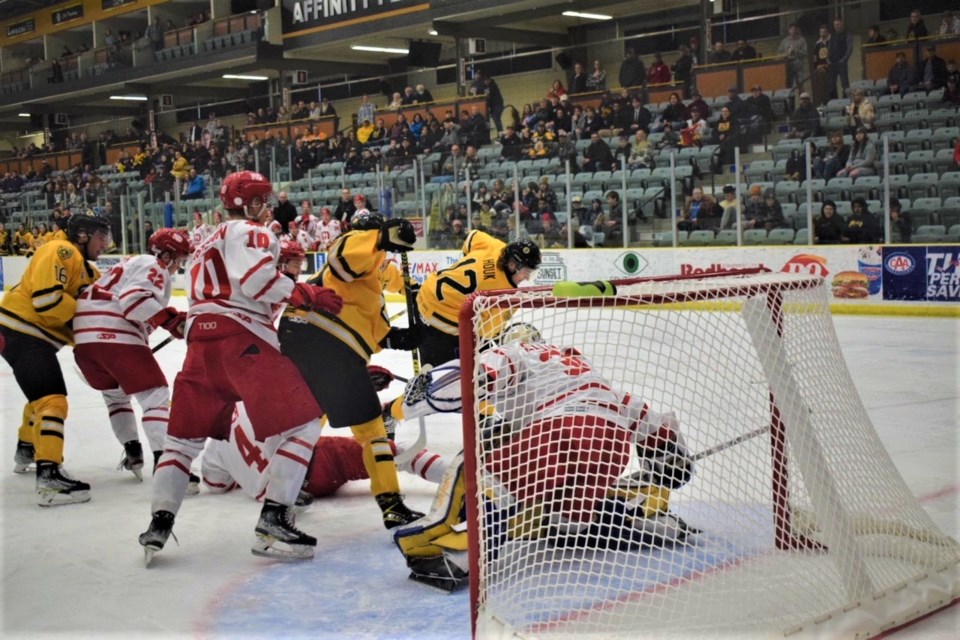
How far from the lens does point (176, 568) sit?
350 cm

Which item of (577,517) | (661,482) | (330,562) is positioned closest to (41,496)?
(330,562)

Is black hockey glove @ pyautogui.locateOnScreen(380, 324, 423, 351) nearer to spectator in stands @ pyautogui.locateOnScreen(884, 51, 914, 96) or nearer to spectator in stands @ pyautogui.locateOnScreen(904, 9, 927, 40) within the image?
spectator in stands @ pyautogui.locateOnScreen(884, 51, 914, 96)

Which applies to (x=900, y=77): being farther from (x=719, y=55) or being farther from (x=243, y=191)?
(x=243, y=191)

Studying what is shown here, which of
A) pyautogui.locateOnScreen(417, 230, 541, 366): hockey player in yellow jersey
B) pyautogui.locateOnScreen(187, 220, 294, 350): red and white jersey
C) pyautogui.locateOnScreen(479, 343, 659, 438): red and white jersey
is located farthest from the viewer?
pyautogui.locateOnScreen(417, 230, 541, 366): hockey player in yellow jersey

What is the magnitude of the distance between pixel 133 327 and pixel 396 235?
4.76 ft

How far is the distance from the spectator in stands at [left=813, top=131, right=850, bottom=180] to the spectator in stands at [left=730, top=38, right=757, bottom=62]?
101 inches

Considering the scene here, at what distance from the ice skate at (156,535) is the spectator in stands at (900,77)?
9.88m

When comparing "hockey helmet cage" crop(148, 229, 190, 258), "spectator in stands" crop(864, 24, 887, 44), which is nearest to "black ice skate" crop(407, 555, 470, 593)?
"hockey helmet cage" crop(148, 229, 190, 258)

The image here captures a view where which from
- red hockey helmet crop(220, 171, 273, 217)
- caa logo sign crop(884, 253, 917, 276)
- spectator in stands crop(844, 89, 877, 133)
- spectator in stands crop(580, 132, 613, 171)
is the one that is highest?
spectator in stands crop(844, 89, 877, 133)

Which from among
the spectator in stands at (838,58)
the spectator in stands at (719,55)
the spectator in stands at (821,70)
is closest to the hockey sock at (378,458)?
the spectator in stands at (821,70)

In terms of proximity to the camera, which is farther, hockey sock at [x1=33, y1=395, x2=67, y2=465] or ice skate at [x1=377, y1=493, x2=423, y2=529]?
hockey sock at [x1=33, y1=395, x2=67, y2=465]

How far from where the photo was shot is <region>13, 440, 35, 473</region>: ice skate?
5.04 meters

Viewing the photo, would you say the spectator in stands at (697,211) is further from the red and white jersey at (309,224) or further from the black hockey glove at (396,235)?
the black hockey glove at (396,235)

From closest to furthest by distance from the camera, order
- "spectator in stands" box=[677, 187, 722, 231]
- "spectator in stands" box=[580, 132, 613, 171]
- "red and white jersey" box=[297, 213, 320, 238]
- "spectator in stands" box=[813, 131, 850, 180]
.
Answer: "spectator in stands" box=[813, 131, 850, 180] < "spectator in stands" box=[677, 187, 722, 231] < "spectator in stands" box=[580, 132, 613, 171] < "red and white jersey" box=[297, 213, 320, 238]
